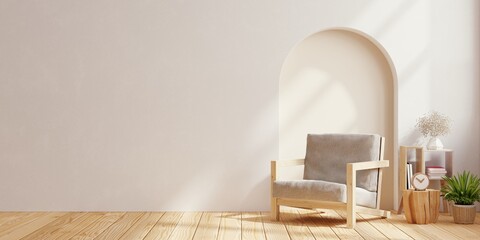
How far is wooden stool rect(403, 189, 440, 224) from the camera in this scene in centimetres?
560

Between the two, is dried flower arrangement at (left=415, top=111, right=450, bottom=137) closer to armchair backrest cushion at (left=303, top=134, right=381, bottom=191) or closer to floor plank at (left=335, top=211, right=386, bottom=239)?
armchair backrest cushion at (left=303, top=134, right=381, bottom=191)

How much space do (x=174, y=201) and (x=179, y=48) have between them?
1.52 metres

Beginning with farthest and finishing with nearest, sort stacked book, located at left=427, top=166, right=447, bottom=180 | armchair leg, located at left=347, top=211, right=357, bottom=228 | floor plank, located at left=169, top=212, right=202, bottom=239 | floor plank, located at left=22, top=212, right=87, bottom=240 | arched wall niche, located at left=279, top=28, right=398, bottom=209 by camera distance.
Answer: arched wall niche, located at left=279, top=28, right=398, bottom=209 < stacked book, located at left=427, top=166, right=447, bottom=180 < armchair leg, located at left=347, top=211, right=357, bottom=228 < floor plank, located at left=169, top=212, right=202, bottom=239 < floor plank, located at left=22, top=212, right=87, bottom=240

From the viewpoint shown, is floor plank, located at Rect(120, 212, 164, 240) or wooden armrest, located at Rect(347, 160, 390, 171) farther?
wooden armrest, located at Rect(347, 160, 390, 171)

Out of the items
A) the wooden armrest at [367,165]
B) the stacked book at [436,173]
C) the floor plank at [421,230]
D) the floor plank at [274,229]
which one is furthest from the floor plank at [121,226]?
the stacked book at [436,173]

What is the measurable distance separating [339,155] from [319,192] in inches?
26.2

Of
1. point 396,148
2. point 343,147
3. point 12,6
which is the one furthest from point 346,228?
point 12,6

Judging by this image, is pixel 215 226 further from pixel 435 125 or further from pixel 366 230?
pixel 435 125

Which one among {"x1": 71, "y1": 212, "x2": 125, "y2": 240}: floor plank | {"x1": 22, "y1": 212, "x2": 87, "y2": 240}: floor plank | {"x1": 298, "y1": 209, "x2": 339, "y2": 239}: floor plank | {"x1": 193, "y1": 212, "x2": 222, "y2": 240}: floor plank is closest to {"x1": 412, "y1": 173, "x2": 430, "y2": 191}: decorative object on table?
{"x1": 298, "y1": 209, "x2": 339, "y2": 239}: floor plank

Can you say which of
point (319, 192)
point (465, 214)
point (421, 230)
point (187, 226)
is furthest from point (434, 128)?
point (187, 226)

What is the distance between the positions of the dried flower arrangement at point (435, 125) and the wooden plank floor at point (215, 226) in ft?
2.68

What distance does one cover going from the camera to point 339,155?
5980 millimetres

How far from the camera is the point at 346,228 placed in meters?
5.36

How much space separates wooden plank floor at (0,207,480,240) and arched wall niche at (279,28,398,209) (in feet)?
2.97
